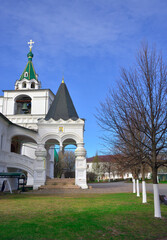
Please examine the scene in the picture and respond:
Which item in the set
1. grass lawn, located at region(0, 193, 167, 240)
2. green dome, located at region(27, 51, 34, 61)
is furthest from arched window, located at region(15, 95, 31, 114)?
grass lawn, located at region(0, 193, 167, 240)

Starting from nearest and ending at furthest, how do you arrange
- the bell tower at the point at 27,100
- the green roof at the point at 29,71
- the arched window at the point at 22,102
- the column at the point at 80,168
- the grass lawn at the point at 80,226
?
the grass lawn at the point at 80,226, the column at the point at 80,168, the bell tower at the point at 27,100, the arched window at the point at 22,102, the green roof at the point at 29,71

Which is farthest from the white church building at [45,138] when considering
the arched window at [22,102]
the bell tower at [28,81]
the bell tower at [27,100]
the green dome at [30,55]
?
the green dome at [30,55]

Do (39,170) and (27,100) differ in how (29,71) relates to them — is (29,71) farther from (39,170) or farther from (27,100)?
(39,170)

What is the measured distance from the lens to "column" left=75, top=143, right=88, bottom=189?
24.1 m

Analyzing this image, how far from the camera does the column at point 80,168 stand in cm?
2411

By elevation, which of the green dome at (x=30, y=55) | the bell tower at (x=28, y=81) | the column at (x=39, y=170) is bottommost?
the column at (x=39, y=170)

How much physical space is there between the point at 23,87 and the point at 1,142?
1792 cm

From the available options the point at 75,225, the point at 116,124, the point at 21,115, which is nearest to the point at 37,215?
the point at 75,225

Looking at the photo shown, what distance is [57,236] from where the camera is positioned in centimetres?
584

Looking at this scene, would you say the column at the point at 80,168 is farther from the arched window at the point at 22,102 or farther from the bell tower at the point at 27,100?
the arched window at the point at 22,102

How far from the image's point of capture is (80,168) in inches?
963

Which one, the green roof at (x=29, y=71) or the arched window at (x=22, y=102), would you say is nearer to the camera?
the arched window at (x=22, y=102)

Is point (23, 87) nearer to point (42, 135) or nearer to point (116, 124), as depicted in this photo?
point (42, 135)

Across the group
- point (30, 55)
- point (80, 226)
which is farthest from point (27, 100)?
point (80, 226)
